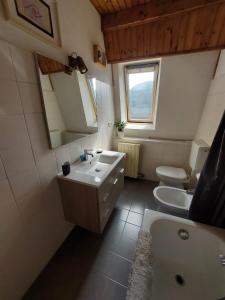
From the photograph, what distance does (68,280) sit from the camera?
1188mm

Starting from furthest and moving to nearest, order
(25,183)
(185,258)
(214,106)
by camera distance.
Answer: (214,106)
(185,258)
(25,183)

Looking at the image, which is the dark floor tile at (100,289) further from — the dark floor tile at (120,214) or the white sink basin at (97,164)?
the white sink basin at (97,164)

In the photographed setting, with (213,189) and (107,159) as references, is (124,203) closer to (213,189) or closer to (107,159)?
(107,159)

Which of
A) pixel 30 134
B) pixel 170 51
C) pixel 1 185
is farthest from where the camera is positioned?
pixel 170 51

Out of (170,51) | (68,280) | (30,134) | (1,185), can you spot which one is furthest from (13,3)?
(68,280)

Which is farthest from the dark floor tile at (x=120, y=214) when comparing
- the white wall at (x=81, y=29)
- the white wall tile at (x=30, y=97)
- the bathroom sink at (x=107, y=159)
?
the white wall at (x=81, y=29)

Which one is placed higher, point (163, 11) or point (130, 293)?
point (163, 11)

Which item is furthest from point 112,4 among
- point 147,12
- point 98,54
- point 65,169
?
point 65,169

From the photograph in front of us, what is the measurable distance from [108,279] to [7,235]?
0.93m

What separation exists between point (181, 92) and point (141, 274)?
2.18 meters

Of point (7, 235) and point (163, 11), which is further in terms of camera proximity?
point (163, 11)

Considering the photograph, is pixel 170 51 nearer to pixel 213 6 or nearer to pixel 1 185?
pixel 213 6

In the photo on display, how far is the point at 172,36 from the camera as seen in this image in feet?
5.34

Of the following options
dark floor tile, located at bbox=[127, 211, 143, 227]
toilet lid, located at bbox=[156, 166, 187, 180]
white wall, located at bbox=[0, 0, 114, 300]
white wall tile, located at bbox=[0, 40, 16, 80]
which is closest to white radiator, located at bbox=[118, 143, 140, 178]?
toilet lid, located at bbox=[156, 166, 187, 180]
